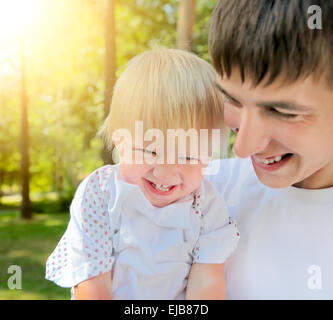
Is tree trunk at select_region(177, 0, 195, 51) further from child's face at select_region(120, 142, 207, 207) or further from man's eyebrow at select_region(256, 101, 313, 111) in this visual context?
man's eyebrow at select_region(256, 101, 313, 111)

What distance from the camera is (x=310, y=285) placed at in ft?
3.93

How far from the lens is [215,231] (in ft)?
4.13

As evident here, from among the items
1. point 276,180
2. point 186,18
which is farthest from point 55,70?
point 276,180

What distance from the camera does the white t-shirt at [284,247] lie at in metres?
1.21

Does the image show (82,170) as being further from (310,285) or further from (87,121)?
(310,285)

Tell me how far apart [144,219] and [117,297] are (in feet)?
0.70

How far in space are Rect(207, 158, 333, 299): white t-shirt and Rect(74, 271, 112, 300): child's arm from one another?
0.33 meters

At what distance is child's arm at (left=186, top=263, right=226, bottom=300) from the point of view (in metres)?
1.20

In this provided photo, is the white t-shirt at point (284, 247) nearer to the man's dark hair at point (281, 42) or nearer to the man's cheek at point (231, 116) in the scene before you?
the man's cheek at point (231, 116)

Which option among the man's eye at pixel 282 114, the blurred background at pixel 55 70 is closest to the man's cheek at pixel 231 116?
the man's eye at pixel 282 114

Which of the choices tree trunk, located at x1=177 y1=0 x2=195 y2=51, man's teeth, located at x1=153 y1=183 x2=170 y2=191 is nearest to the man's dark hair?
man's teeth, located at x1=153 y1=183 x2=170 y2=191

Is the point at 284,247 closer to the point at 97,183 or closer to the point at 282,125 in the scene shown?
the point at 282,125

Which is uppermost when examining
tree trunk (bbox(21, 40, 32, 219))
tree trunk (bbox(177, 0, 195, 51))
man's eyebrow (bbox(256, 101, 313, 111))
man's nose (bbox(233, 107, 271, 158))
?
tree trunk (bbox(177, 0, 195, 51))
